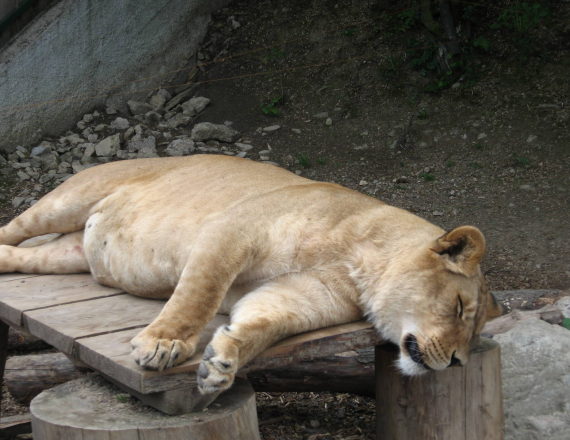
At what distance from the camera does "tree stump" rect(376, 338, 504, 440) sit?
2.94 meters

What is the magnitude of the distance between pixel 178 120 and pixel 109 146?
1059 mm

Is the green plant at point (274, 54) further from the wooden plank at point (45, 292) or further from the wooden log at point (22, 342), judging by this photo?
the wooden plank at point (45, 292)

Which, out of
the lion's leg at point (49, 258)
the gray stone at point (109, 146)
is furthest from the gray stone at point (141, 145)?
the lion's leg at point (49, 258)

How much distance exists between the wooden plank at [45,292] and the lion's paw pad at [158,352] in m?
1.00

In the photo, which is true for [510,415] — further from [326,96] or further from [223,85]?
[223,85]

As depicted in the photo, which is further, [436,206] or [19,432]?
[436,206]

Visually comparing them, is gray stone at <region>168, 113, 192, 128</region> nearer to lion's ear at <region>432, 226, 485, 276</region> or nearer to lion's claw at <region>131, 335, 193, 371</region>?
lion's ear at <region>432, 226, 485, 276</region>

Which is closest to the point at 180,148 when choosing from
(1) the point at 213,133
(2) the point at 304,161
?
(1) the point at 213,133

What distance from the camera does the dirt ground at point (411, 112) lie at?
268 inches

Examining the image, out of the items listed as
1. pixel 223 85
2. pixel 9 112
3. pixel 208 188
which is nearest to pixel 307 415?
pixel 208 188

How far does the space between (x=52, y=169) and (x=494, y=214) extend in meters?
4.92

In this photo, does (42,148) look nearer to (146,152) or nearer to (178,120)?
(146,152)

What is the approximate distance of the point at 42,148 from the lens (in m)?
7.57

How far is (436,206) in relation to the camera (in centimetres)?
696
